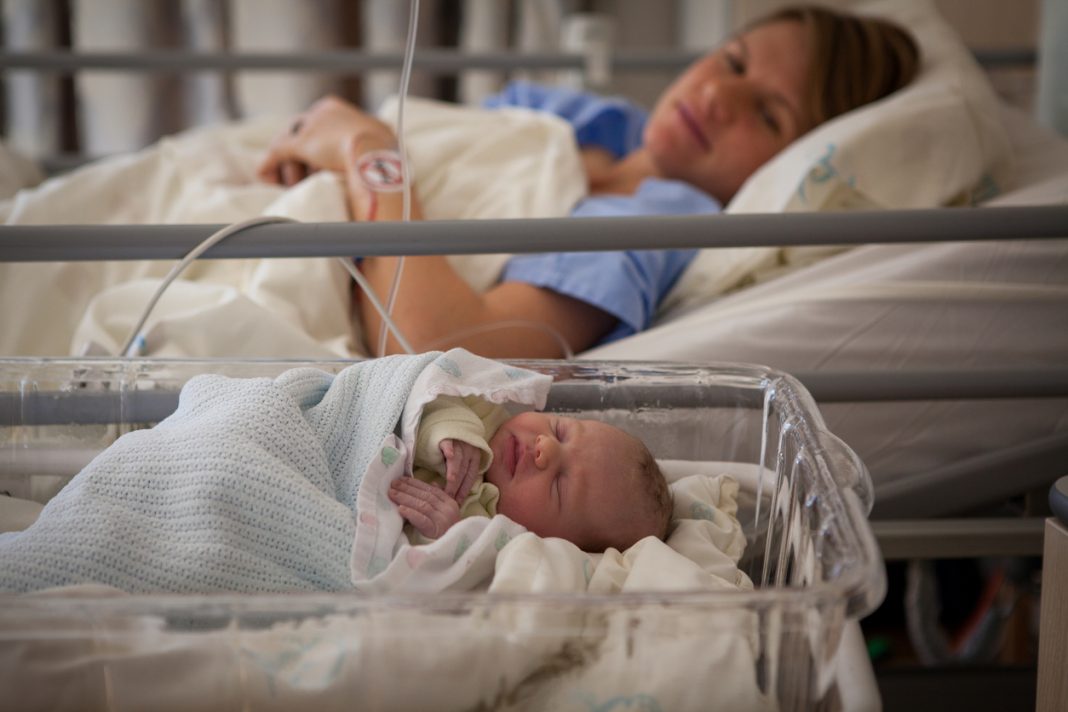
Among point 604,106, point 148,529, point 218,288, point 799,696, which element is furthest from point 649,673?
point 604,106

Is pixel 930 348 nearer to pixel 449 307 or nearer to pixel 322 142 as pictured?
pixel 449 307

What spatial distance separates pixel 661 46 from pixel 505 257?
6.60ft

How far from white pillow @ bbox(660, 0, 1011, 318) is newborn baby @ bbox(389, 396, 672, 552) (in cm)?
55

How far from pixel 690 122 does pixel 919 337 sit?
628 mm

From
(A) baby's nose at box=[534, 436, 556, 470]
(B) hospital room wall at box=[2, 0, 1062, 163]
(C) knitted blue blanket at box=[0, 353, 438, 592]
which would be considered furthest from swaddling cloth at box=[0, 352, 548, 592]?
(B) hospital room wall at box=[2, 0, 1062, 163]

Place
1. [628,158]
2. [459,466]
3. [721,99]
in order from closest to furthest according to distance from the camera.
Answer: [459,466] → [721,99] → [628,158]

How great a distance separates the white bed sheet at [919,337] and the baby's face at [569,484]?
1.02ft

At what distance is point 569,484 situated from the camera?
79 cm

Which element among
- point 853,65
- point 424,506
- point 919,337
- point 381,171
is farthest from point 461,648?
point 853,65

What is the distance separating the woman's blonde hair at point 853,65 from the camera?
1.58 m

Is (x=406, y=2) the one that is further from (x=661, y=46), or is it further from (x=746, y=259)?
(x=746, y=259)

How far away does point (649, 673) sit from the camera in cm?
54

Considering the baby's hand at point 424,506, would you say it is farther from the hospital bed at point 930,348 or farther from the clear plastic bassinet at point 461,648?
the hospital bed at point 930,348

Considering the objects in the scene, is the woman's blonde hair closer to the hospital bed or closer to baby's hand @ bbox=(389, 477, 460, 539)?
the hospital bed
